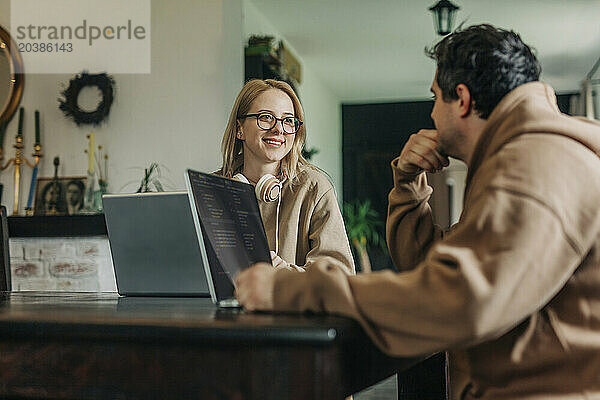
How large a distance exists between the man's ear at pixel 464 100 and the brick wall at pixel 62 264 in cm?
274

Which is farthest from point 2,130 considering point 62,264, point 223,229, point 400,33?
point 400,33

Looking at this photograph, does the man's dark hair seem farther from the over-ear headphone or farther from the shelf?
the shelf

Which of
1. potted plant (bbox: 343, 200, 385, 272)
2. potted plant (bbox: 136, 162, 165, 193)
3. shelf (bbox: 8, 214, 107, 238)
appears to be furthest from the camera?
potted plant (bbox: 343, 200, 385, 272)

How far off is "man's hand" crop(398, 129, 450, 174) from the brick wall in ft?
7.98

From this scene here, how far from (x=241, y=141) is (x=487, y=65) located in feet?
3.87

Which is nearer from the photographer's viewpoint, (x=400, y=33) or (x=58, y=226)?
(x=58, y=226)

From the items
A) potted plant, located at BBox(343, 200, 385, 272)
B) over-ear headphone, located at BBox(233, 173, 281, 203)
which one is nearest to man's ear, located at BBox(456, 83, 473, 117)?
over-ear headphone, located at BBox(233, 173, 281, 203)

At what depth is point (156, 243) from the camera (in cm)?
152

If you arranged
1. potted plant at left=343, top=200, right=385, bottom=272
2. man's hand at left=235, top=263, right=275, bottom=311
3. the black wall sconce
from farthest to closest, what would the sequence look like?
potted plant at left=343, top=200, right=385, bottom=272 → the black wall sconce → man's hand at left=235, top=263, right=275, bottom=311

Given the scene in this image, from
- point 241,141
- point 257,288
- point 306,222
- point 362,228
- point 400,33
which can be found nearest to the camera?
point 257,288

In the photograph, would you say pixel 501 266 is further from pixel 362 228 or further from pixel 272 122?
pixel 362 228

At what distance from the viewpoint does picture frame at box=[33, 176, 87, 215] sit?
409cm

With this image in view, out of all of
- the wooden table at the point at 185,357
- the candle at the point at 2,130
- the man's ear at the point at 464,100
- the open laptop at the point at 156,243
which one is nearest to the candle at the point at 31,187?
the candle at the point at 2,130

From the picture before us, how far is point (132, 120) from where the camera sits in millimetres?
4164
